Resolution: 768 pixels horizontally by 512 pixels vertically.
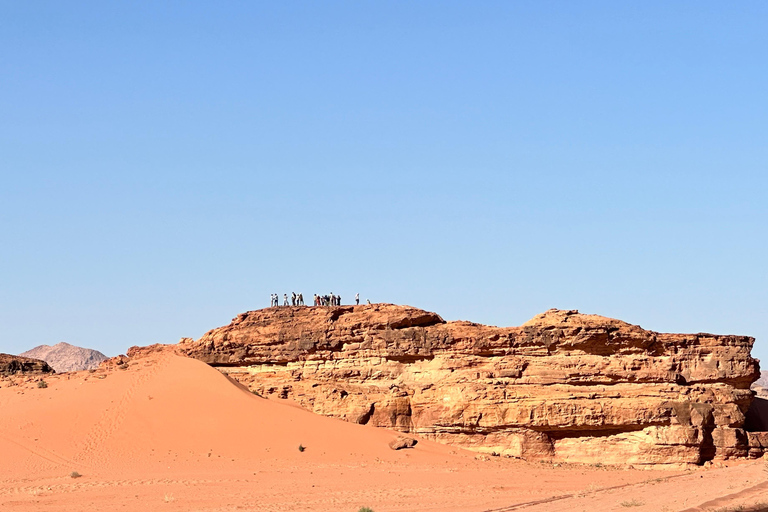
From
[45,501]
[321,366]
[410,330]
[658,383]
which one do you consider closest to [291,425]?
[321,366]

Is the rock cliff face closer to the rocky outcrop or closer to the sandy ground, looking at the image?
the sandy ground

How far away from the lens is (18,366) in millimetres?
43938

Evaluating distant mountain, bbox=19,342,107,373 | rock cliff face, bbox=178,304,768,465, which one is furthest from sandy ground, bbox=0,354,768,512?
distant mountain, bbox=19,342,107,373

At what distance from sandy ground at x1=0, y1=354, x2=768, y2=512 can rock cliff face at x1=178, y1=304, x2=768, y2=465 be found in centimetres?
101

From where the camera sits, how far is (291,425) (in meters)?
32.2

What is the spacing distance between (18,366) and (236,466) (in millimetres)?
20172

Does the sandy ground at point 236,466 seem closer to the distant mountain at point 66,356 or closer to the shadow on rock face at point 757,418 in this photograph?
the shadow on rock face at point 757,418

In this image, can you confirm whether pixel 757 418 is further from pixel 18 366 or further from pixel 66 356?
pixel 66 356

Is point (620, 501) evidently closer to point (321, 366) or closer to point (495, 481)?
point (495, 481)

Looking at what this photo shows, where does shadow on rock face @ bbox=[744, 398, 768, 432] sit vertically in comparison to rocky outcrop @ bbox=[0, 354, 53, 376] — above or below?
below

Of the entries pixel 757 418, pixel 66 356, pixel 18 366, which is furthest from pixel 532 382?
pixel 66 356

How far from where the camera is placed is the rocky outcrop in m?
43.3

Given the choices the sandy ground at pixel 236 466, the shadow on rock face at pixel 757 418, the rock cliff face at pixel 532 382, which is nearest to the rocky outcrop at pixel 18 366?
the sandy ground at pixel 236 466

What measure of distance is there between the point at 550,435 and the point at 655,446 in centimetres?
355
